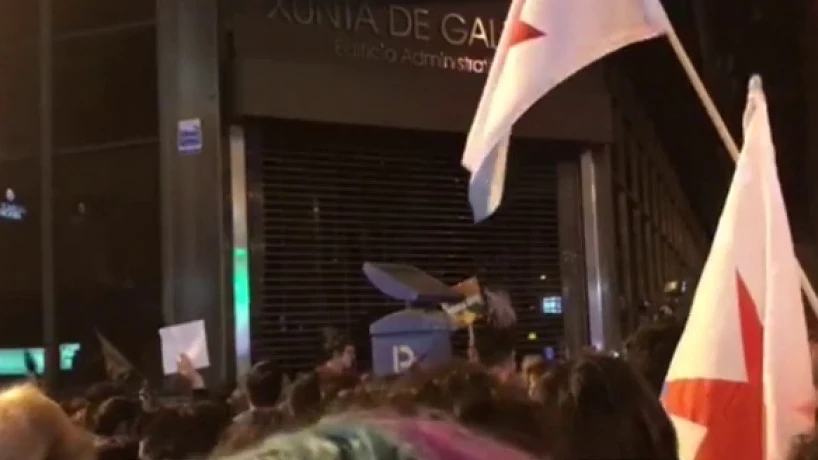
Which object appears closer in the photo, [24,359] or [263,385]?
[263,385]

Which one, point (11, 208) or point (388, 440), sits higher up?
point (11, 208)

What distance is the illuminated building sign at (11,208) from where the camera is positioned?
20.4ft

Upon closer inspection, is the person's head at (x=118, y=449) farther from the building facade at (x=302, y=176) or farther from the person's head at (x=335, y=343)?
the building facade at (x=302, y=176)

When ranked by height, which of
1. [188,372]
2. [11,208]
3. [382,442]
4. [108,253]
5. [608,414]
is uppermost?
[11,208]

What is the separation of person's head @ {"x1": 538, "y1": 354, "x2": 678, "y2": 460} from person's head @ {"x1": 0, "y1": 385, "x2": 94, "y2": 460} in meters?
0.64

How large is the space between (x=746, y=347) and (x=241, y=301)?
3.47 m

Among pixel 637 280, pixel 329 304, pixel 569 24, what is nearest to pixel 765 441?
pixel 569 24

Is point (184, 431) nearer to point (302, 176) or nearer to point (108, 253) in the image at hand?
point (302, 176)

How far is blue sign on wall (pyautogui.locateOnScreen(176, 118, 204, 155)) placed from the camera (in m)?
5.76

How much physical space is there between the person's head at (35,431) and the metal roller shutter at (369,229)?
3919 mm

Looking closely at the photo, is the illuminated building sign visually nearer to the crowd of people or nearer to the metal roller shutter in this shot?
the metal roller shutter

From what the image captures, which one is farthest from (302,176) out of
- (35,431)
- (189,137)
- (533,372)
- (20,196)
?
(35,431)

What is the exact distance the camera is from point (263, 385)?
3.21 meters

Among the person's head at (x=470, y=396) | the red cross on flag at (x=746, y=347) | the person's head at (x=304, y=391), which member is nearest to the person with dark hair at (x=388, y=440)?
Result: the person's head at (x=470, y=396)
